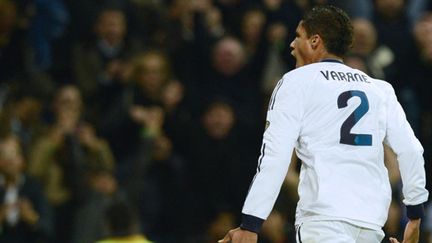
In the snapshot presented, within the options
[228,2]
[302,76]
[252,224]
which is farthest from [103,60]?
[252,224]

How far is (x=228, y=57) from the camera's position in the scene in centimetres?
1165

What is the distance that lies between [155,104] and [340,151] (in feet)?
18.6

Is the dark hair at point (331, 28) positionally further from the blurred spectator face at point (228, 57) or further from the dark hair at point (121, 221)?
the blurred spectator face at point (228, 57)

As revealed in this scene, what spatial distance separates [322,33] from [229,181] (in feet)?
17.0

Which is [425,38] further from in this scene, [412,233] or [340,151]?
[340,151]

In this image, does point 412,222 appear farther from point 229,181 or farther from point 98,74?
point 98,74

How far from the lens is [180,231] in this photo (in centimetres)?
1085

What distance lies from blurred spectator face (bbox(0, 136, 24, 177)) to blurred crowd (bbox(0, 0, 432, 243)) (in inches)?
0.5

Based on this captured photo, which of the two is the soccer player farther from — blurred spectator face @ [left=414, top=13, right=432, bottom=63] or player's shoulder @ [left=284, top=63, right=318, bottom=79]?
blurred spectator face @ [left=414, top=13, right=432, bottom=63]

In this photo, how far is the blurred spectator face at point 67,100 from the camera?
1066 cm

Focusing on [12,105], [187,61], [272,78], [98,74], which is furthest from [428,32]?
[12,105]

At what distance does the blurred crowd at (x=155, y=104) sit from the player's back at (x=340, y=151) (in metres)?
4.29

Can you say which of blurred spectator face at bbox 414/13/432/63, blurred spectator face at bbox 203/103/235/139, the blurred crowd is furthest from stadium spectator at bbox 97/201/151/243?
blurred spectator face at bbox 414/13/432/63

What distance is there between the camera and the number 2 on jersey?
571cm
